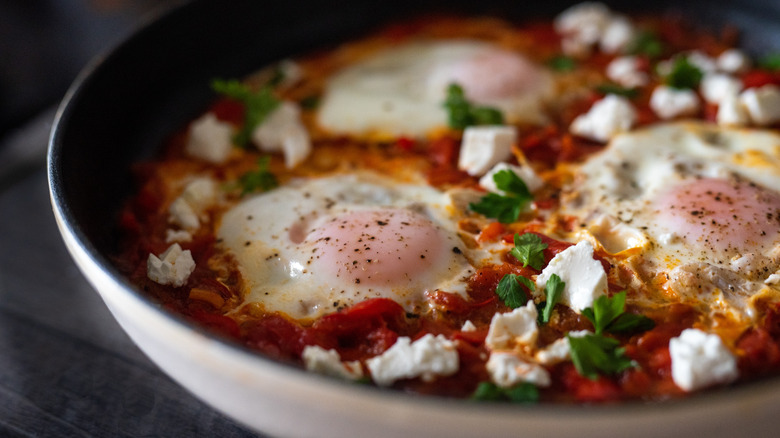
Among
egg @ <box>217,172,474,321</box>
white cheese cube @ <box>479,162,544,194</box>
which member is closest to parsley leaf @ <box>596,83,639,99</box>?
white cheese cube @ <box>479,162,544,194</box>

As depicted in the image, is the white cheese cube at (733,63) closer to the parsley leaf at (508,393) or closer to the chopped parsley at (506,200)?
the chopped parsley at (506,200)

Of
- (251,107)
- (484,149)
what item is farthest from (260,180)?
(484,149)

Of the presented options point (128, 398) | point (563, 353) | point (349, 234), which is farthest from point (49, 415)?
point (563, 353)

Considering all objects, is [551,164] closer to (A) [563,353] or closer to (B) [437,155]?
(B) [437,155]

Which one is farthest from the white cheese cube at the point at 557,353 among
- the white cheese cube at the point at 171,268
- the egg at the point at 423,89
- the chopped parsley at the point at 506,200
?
the egg at the point at 423,89

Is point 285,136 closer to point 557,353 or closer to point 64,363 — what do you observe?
point 64,363
